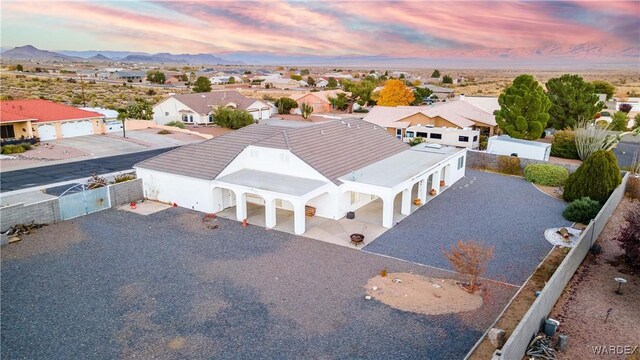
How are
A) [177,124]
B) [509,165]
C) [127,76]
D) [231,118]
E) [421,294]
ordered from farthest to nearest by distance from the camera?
[127,76], [177,124], [231,118], [509,165], [421,294]

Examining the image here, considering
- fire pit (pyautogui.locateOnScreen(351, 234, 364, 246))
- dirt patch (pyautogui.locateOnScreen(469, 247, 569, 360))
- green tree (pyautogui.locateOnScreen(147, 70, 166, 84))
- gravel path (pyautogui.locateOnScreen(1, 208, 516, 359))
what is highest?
green tree (pyautogui.locateOnScreen(147, 70, 166, 84))

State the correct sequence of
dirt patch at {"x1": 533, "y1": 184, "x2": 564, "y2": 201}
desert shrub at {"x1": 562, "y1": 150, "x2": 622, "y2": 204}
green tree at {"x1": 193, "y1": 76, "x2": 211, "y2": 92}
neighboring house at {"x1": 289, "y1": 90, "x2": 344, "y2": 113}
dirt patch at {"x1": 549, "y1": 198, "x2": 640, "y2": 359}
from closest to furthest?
dirt patch at {"x1": 549, "y1": 198, "x2": 640, "y2": 359} → desert shrub at {"x1": 562, "y1": 150, "x2": 622, "y2": 204} → dirt patch at {"x1": 533, "y1": 184, "x2": 564, "y2": 201} → neighboring house at {"x1": 289, "y1": 90, "x2": 344, "y2": 113} → green tree at {"x1": 193, "y1": 76, "x2": 211, "y2": 92}

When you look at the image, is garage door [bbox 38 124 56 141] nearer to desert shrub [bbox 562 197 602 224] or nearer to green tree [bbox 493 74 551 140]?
green tree [bbox 493 74 551 140]

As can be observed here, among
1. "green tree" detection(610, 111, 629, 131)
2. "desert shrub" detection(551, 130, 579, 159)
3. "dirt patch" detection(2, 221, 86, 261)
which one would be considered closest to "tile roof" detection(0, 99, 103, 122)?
"dirt patch" detection(2, 221, 86, 261)

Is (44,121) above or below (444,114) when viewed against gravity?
below

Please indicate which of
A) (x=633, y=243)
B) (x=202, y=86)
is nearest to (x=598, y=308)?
(x=633, y=243)

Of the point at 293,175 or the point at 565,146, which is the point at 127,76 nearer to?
the point at 565,146
